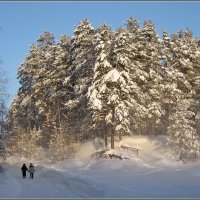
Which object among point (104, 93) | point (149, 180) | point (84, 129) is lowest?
point (149, 180)

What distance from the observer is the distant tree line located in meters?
46.5

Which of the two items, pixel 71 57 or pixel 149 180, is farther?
pixel 71 57

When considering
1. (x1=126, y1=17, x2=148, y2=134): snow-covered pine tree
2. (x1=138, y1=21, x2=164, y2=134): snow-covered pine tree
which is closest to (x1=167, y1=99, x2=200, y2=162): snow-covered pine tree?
(x1=126, y1=17, x2=148, y2=134): snow-covered pine tree

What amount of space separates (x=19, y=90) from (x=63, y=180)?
41434mm

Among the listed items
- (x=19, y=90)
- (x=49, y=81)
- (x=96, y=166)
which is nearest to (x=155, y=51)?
(x=49, y=81)

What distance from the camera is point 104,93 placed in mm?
46125

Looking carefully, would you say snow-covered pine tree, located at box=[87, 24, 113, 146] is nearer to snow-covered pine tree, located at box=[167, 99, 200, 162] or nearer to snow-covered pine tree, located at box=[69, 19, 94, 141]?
snow-covered pine tree, located at box=[69, 19, 94, 141]

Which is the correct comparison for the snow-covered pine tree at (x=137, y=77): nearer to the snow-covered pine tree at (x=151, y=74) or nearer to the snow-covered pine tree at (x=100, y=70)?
the snow-covered pine tree at (x=151, y=74)

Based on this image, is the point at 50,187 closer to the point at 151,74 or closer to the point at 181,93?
the point at 151,74

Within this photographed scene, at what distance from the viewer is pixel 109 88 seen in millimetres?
46250

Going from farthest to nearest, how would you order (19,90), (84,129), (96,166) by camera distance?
(19,90) → (84,129) → (96,166)

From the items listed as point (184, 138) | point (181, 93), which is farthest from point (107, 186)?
point (181, 93)

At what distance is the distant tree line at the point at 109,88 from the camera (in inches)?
1831

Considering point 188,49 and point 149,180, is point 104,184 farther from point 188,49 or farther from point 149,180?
point 188,49
